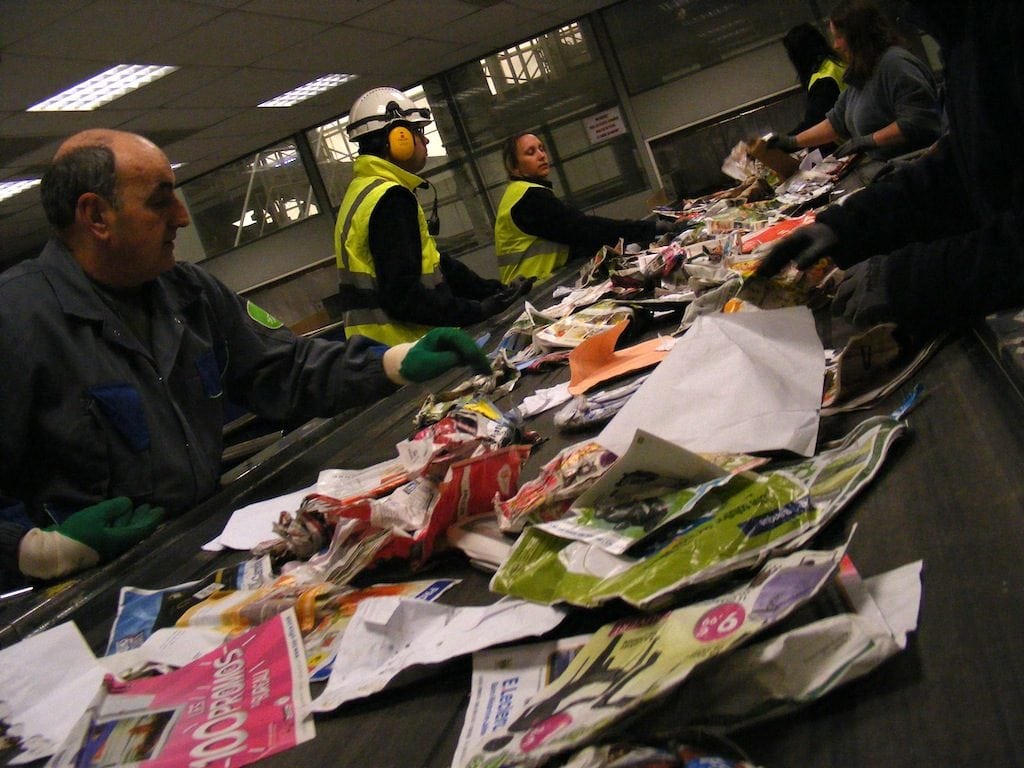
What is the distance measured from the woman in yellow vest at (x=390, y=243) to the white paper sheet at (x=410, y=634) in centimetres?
222

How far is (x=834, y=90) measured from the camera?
4539mm

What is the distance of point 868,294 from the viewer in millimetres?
1129

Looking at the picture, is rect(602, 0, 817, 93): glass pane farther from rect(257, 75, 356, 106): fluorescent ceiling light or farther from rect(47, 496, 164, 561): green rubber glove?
rect(47, 496, 164, 561): green rubber glove

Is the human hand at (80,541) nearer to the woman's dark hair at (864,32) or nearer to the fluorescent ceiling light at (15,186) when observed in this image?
the woman's dark hair at (864,32)

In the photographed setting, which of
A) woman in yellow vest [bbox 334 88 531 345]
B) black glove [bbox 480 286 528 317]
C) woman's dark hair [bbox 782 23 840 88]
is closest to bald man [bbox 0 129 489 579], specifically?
woman in yellow vest [bbox 334 88 531 345]

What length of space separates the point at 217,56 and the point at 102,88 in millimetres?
698

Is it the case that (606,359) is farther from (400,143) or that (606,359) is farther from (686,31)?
(686,31)

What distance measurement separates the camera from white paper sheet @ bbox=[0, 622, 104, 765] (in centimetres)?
86

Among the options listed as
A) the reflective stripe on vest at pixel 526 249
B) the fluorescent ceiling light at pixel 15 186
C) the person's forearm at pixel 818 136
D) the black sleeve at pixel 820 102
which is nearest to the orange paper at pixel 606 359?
the reflective stripe on vest at pixel 526 249

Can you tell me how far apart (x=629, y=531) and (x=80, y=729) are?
593 millimetres

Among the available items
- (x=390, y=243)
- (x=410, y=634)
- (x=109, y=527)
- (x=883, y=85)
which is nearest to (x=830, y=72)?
(x=883, y=85)

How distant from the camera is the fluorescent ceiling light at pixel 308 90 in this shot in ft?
21.5

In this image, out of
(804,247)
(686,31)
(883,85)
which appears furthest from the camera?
(686,31)

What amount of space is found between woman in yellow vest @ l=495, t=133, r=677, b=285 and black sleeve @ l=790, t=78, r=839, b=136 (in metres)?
1.56
